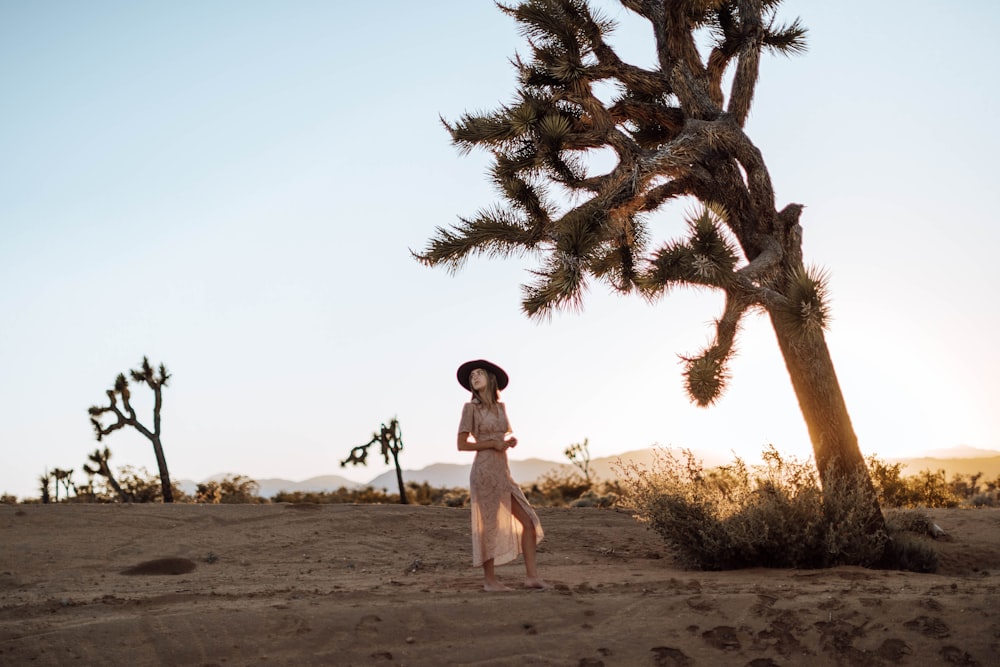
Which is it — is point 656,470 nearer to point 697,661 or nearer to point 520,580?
point 520,580

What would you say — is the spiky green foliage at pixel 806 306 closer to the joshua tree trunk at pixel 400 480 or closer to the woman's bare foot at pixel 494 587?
the woman's bare foot at pixel 494 587

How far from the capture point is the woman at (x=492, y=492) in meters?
7.09

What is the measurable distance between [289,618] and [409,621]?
82 centimetres

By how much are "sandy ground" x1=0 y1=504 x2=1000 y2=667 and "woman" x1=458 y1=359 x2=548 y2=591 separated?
0.38 meters

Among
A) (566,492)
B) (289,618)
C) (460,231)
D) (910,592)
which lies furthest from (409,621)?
(566,492)

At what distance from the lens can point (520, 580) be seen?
7547 mm

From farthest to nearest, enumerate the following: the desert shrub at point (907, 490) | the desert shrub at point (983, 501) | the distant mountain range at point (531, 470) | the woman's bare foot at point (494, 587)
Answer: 1. the distant mountain range at point (531, 470)
2. the desert shrub at point (983, 501)
3. the desert shrub at point (907, 490)
4. the woman's bare foot at point (494, 587)

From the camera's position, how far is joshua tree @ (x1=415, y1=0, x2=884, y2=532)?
8.89 meters

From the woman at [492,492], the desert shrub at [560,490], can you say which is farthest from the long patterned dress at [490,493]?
the desert shrub at [560,490]

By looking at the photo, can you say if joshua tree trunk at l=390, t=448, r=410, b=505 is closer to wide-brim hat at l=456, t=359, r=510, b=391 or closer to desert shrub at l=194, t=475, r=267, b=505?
desert shrub at l=194, t=475, r=267, b=505

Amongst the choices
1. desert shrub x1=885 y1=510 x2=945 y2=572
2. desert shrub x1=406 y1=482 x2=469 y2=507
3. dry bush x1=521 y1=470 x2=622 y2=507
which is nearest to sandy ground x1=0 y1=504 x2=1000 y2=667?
desert shrub x1=885 y1=510 x2=945 y2=572

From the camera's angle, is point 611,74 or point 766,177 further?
point 611,74

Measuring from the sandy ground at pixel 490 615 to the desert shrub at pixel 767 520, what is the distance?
1.21ft

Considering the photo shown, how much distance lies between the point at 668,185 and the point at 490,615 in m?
6.48
